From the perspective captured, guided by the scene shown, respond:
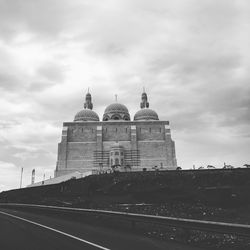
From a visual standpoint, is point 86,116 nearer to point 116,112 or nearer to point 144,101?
point 116,112

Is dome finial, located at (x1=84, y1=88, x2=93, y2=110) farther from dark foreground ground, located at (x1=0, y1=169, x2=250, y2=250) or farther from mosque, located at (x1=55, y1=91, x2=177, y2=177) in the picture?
dark foreground ground, located at (x1=0, y1=169, x2=250, y2=250)

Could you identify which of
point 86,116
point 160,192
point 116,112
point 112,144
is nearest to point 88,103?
point 86,116

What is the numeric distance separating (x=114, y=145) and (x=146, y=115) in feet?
53.6

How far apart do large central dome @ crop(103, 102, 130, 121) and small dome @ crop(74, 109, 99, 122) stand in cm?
314

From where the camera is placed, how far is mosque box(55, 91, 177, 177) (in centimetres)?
8150

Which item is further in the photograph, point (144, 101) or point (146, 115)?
point (144, 101)

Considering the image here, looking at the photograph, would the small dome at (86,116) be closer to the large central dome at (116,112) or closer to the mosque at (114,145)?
the mosque at (114,145)

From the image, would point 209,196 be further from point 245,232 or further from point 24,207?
point 245,232

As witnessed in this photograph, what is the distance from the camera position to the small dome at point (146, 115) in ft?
302

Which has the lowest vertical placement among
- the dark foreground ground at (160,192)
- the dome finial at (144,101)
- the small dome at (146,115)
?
the dark foreground ground at (160,192)

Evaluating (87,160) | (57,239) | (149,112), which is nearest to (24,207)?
(57,239)

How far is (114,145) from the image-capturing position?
80562 mm

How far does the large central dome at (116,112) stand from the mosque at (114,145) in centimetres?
290

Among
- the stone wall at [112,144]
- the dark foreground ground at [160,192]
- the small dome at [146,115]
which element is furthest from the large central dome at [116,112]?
the dark foreground ground at [160,192]
